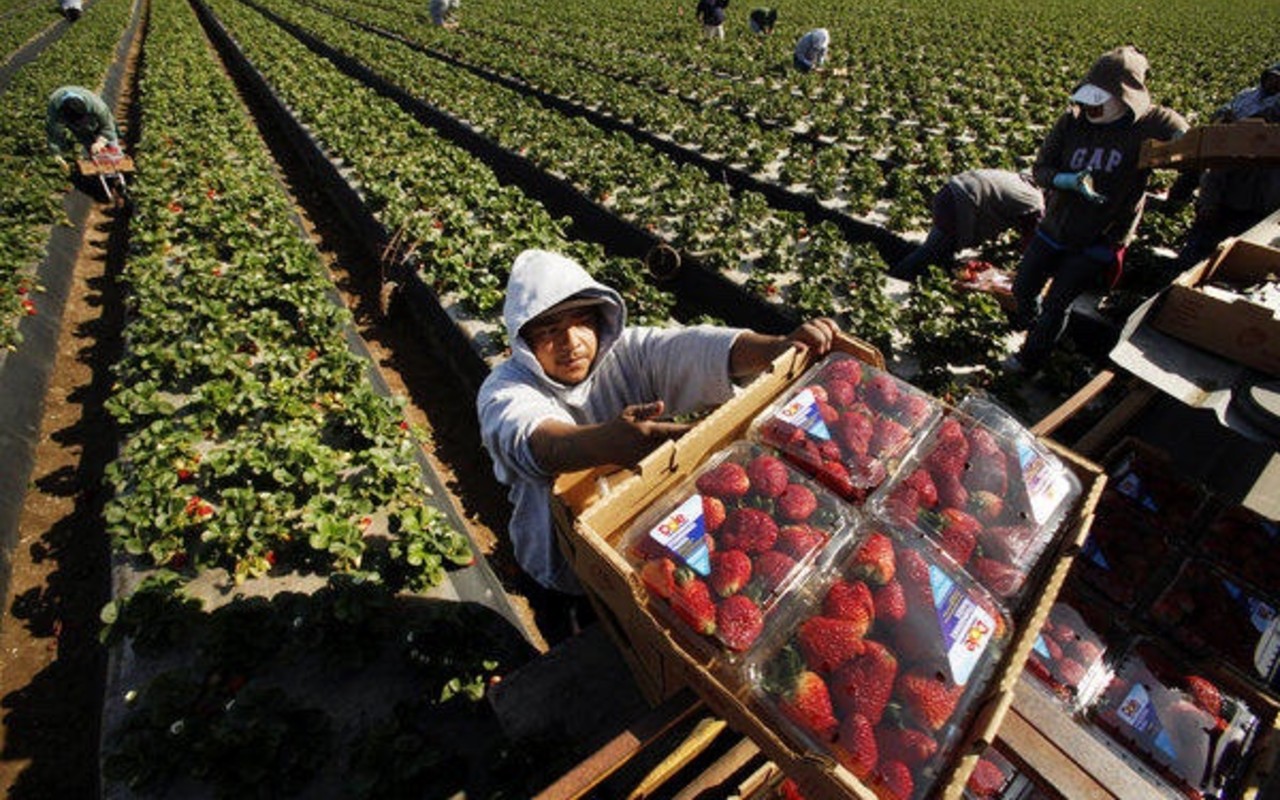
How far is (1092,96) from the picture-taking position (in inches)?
188

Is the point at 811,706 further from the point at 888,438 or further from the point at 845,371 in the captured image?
the point at 845,371

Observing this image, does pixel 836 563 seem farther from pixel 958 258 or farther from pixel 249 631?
pixel 958 258

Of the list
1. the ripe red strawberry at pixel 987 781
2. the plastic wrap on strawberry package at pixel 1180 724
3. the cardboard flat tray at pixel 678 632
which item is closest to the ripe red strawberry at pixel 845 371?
the cardboard flat tray at pixel 678 632

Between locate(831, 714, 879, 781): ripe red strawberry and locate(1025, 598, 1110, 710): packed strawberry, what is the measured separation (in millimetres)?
1211

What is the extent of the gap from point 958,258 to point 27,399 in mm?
10656

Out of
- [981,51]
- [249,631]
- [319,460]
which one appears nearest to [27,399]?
[319,460]

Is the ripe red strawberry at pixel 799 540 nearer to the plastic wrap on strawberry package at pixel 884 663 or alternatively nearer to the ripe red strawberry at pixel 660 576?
the plastic wrap on strawberry package at pixel 884 663

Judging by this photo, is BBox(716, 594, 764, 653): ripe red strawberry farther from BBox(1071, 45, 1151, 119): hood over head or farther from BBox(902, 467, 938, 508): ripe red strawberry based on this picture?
BBox(1071, 45, 1151, 119): hood over head

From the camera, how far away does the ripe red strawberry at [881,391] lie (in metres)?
2.43

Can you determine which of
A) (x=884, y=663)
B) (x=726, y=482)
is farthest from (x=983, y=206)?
(x=884, y=663)

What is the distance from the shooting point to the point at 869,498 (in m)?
2.17

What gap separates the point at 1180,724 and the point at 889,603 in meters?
1.54

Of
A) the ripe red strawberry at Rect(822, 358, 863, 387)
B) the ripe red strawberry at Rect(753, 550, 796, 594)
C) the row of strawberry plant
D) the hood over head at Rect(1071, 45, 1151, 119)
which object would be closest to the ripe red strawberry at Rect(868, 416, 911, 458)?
the ripe red strawberry at Rect(822, 358, 863, 387)

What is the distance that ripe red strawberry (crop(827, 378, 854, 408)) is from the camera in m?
2.42
